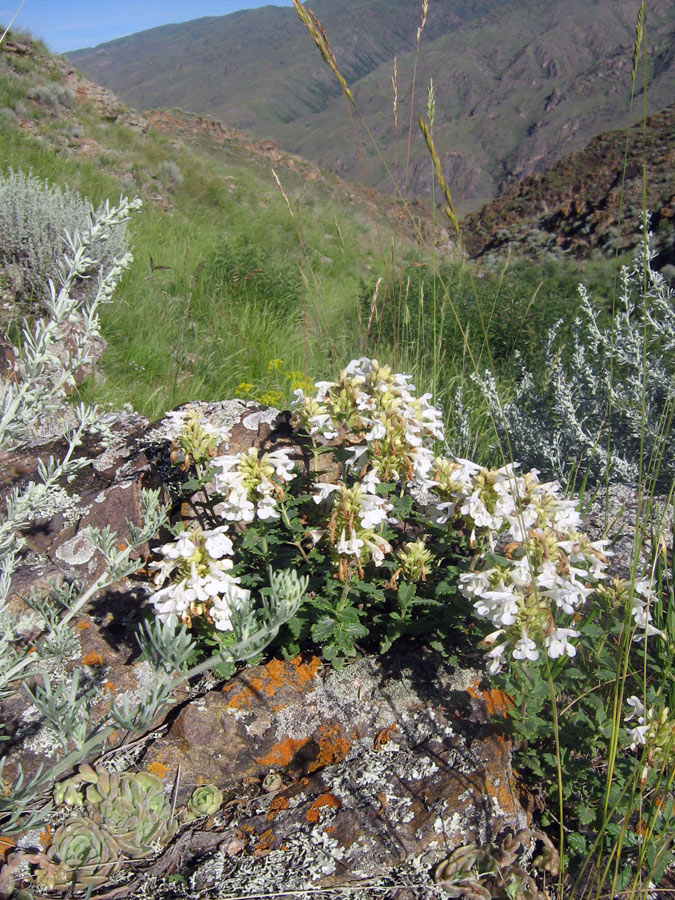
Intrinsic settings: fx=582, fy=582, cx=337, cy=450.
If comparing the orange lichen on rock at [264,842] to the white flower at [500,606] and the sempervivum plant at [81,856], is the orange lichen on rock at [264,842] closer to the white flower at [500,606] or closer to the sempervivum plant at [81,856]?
the sempervivum plant at [81,856]

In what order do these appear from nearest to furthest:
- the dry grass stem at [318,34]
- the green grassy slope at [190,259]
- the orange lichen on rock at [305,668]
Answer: the orange lichen on rock at [305,668]
the dry grass stem at [318,34]
the green grassy slope at [190,259]

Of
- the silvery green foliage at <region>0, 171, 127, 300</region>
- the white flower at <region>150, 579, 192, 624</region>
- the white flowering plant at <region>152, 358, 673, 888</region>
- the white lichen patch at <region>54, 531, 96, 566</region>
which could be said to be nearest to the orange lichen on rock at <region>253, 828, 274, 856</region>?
the white flowering plant at <region>152, 358, 673, 888</region>

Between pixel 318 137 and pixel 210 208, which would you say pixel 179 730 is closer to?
pixel 210 208

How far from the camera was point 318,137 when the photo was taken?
18775 cm

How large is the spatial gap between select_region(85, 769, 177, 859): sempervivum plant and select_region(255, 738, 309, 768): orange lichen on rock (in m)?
0.27

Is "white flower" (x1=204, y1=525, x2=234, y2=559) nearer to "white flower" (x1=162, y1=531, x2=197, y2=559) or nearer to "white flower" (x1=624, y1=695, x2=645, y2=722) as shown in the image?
"white flower" (x1=162, y1=531, x2=197, y2=559)

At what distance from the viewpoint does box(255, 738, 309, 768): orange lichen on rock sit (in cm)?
156

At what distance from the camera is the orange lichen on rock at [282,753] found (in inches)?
61.4

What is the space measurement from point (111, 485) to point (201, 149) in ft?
74.9

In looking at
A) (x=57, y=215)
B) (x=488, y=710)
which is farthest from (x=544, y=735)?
(x=57, y=215)

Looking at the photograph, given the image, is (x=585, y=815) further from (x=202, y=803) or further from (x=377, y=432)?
(x=377, y=432)

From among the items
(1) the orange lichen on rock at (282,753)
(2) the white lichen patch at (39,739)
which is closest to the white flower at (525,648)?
(1) the orange lichen on rock at (282,753)

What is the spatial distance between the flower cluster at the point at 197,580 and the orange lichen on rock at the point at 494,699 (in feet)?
2.34

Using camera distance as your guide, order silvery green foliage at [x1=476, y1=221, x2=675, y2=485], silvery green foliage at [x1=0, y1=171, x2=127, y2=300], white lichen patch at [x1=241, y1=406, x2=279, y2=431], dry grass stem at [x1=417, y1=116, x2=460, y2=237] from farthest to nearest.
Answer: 1. silvery green foliage at [x1=0, y1=171, x2=127, y2=300]
2. silvery green foliage at [x1=476, y1=221, x2=675, y2=485]
3. white lichen patch at [x1=241, y1=406, x2=279, y2=431]
4. dry grass stem at [x1=417, y1=116, x2=460, y2=237]
